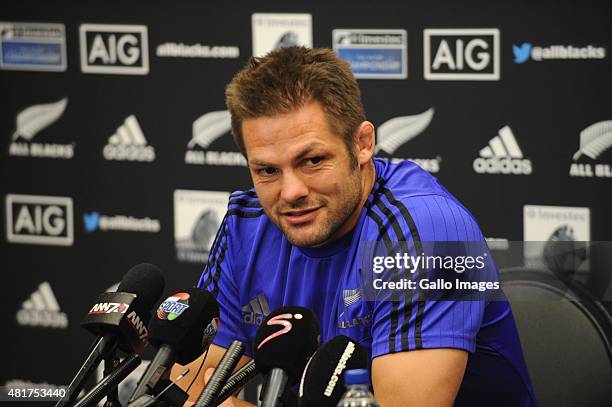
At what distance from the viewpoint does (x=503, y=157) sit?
3291mm

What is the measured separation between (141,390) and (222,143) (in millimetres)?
2376

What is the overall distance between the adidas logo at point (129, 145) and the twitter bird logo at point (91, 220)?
0.26m

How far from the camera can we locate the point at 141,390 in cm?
141

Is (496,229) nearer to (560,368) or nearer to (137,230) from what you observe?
(560,368)

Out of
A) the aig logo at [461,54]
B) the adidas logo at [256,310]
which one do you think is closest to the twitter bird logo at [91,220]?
the aig logo at [461,54]

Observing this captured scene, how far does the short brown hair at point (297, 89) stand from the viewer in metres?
2.06

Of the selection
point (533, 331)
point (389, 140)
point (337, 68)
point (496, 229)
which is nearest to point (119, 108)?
point (389, 140)

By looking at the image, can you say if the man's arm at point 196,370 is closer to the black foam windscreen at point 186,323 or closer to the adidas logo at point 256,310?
the adidas logo at point 256,310

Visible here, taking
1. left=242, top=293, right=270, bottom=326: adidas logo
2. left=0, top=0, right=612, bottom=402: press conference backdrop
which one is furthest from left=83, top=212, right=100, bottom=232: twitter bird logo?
left=242, top=293, right=270, bottom=326: adidas logo

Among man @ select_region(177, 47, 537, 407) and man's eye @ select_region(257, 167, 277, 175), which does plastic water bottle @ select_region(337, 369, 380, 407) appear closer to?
man @ select_region(177, 47, 537, 407)

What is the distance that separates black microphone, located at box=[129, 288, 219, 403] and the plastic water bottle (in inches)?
13.2

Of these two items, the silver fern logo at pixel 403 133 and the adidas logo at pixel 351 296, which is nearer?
the adidas logo at pixel 351 296

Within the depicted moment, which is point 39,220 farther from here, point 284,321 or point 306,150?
point 284,321

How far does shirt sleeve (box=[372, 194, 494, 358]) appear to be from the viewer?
6.11ft
